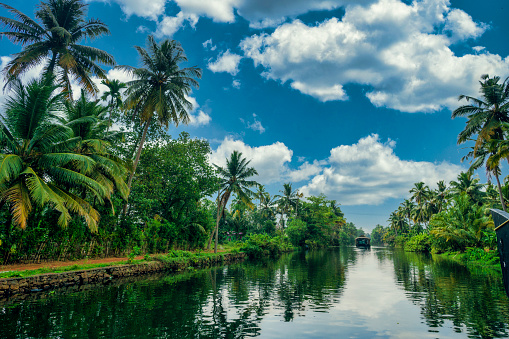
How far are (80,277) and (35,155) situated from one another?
5671 mm

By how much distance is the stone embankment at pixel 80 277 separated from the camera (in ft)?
31.9

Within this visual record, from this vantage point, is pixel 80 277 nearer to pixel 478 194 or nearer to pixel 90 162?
pixel 90 162

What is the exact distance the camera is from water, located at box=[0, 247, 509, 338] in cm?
651

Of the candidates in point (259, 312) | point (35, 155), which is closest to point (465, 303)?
point (259, 312)

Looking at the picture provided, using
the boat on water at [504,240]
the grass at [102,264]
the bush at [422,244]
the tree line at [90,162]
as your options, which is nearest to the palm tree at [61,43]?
the tree line at [90,162]

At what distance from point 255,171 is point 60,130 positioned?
19.1 meters

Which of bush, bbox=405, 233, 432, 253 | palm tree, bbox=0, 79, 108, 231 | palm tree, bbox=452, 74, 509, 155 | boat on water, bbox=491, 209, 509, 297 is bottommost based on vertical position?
bush, bbox=405, 233, 432, 253

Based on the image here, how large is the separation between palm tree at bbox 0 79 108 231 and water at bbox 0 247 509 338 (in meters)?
3.67

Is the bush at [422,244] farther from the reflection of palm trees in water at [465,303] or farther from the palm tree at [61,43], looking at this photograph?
the palm tree at [61,43]

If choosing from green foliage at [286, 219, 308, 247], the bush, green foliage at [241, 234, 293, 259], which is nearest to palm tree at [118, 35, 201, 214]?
green foliage at [241, 234, 293, 259]

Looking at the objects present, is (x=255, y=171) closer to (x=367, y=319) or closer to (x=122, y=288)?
(x=122, y=288)

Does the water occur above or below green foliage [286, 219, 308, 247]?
below

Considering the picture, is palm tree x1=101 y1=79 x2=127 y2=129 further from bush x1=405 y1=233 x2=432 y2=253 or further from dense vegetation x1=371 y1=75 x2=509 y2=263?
bush x1=405 y1=233 x2=432 y2=253

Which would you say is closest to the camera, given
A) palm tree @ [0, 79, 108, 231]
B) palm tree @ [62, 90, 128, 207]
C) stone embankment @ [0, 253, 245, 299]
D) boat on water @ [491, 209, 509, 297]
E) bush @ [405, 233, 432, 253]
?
boat on water @ [491, 209, 509, 297]
